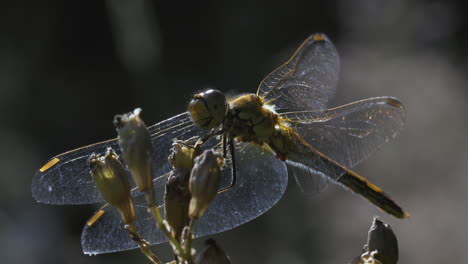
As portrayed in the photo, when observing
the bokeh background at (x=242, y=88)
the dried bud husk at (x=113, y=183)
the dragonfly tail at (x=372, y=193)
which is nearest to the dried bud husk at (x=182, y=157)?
the dried bud husk at (x=113, y=183)

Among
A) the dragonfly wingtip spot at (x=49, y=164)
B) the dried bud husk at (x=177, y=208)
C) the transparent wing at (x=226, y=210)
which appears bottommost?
the transparent wing at (x=226, y=210)

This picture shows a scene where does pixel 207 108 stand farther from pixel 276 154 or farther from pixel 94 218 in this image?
pixel 94 218

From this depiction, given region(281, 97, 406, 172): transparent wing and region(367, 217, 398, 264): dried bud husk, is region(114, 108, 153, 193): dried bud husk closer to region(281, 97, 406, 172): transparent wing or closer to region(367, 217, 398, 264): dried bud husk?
region(367, 217, 398, 264): dried bud husk

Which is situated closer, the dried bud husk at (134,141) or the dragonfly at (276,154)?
the dried bud husk at (134,141)

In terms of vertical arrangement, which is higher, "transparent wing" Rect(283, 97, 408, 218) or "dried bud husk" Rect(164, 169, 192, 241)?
"dried bud husk" Rect(164, 169, 192, 241)

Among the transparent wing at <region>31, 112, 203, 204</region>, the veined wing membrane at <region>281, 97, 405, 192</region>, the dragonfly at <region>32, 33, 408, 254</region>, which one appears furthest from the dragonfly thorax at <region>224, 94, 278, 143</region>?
the transparent wing at <region>31, 112, 203, 204</region>

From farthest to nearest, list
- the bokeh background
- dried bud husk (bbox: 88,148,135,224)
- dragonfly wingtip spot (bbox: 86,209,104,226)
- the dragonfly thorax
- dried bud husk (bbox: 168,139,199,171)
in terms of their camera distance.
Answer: the bokeh background, the dragonfly thorax, dragonfly wingtip spot (bbox: 86,209,104,226), dried bud husk (bbox: 168,139,199,171), dried bud husk (bbox: 88,148,135,224)

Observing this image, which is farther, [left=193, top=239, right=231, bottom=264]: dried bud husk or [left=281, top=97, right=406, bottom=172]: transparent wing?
[left=281, top=97, right=406, bottom=172]: transparent wing

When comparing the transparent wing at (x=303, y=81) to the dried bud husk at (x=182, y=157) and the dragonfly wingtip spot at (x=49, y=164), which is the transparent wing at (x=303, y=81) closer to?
the dried bud husk at (x=182, y=157)
